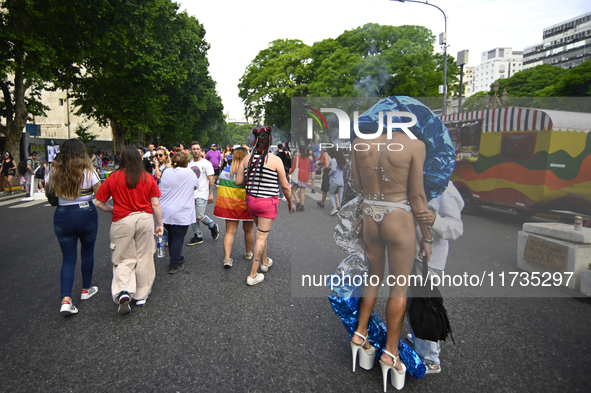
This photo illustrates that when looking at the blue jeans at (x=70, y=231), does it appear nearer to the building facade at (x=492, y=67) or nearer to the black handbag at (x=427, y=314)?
the black handbag at (x=427, y=314)

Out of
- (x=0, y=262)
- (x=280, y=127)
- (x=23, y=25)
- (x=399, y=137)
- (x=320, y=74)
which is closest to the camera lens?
(x=399, y=137)

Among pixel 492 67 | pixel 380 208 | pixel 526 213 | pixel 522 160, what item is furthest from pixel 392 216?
pixel 492 67

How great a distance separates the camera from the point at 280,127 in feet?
142

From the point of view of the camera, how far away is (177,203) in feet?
15.9

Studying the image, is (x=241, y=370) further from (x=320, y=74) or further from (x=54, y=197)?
(x=320, y=74)

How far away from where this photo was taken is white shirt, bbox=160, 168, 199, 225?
480 cm

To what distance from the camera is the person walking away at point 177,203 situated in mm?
4801

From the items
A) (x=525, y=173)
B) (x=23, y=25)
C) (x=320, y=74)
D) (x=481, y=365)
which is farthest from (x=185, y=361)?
(x=320, y=74)

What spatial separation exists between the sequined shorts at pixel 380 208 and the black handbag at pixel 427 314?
409mm

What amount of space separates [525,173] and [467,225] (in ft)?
3.71

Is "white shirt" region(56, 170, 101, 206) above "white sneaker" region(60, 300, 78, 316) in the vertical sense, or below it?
above

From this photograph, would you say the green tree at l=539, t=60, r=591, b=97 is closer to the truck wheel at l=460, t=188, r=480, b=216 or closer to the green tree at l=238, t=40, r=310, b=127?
the green tree at l=238, t=40, r=310, b=127

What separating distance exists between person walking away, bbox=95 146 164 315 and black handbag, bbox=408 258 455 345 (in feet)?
8.98

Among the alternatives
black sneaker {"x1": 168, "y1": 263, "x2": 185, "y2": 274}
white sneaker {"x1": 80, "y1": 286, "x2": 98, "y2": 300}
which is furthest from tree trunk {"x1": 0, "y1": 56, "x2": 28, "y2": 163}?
white sneaker {"x1": 80, "y1": 286, "x2": 98, "y2": 300}
